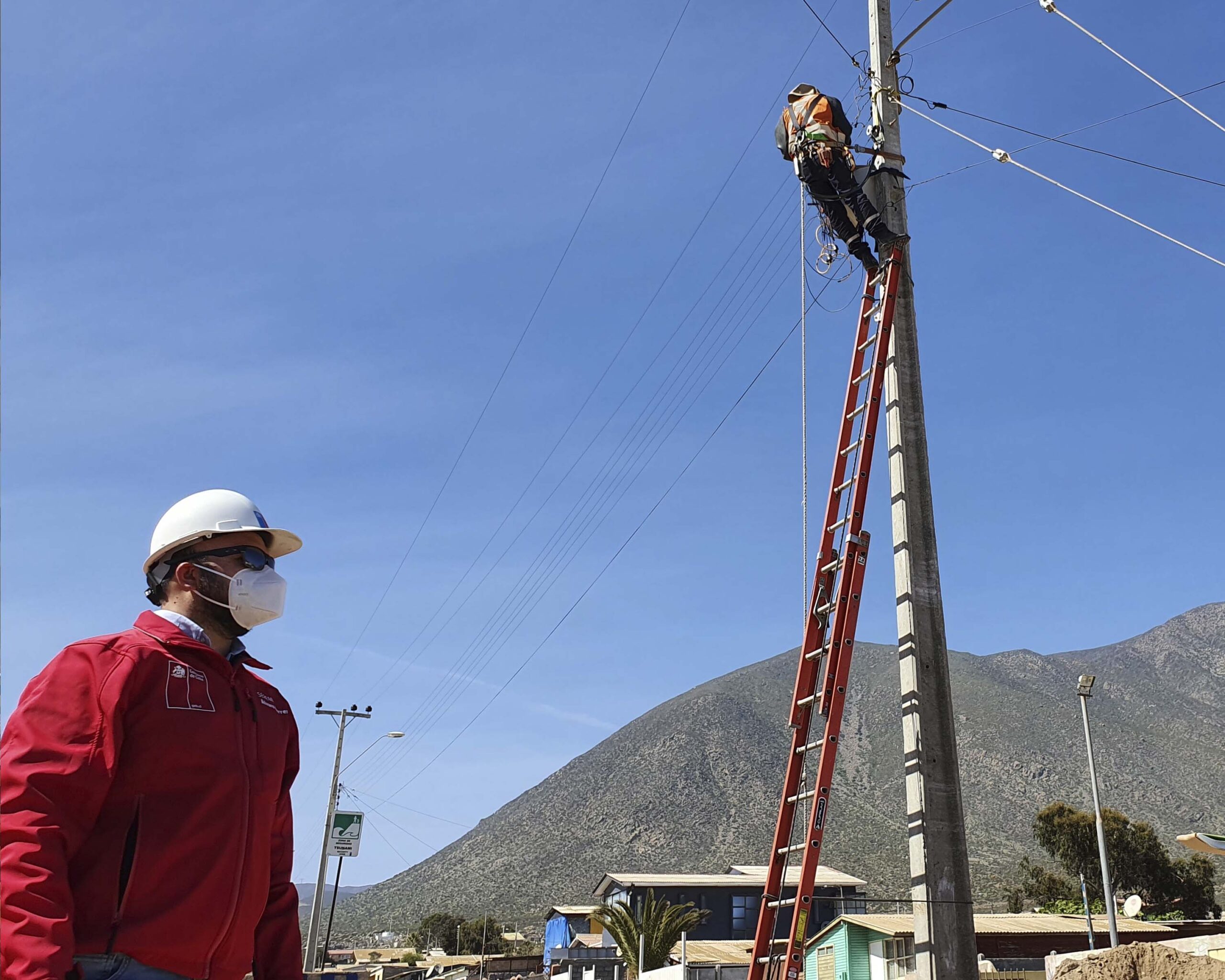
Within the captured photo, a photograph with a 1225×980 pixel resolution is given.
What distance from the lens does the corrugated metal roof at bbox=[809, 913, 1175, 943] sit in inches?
1286

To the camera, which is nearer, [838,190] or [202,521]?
[202,521]

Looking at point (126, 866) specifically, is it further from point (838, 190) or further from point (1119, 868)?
point (1119, 868)

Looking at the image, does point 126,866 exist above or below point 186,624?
below

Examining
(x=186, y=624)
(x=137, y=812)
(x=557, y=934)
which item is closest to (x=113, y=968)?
(x=137, y=812)

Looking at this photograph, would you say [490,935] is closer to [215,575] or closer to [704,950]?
[704,950]

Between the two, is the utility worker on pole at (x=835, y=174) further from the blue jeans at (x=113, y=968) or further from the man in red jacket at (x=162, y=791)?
the blue jeans at (x=113, y=968)

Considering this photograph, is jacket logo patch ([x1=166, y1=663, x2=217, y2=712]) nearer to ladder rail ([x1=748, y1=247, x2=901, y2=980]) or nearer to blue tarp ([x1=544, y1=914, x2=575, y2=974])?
ladder rail ([x1=748, y1=247, x2=901, y2=980])

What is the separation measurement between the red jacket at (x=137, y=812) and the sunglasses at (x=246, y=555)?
0.30 metres

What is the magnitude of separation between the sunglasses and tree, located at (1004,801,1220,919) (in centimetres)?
6695

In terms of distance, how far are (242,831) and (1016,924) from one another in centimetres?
4107

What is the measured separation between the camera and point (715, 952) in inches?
1576

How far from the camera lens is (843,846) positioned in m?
127

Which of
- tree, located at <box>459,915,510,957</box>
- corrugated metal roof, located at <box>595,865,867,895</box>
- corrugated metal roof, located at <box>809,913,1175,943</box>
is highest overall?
corrugated metal roof, located at <box>595,865,867,895</box>

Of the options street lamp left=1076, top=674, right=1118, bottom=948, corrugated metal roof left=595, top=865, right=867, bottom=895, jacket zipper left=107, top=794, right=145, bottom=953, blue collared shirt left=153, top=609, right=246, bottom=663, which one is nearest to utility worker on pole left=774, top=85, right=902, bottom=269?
blue collared shirt left=153, top=609, right=246, bottom=663
